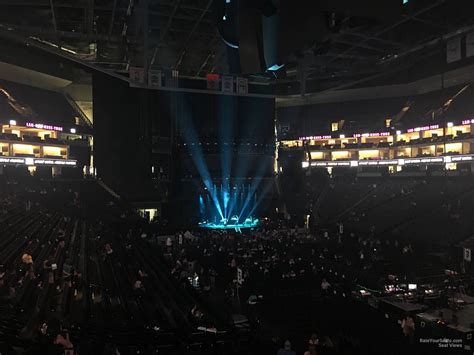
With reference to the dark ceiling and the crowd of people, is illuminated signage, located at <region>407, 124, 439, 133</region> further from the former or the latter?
the crowd of people

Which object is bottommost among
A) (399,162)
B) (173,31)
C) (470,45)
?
(399,162)

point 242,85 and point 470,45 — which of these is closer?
point 242,85

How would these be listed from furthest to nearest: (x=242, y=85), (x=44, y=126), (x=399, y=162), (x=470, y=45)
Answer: (x=399, y=162) < (x=44, y=126) < (x=470, y=45) < (x=242, y=85)

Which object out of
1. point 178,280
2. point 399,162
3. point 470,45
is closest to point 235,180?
point 399,162

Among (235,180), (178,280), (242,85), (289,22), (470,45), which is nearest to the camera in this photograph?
(289,22)

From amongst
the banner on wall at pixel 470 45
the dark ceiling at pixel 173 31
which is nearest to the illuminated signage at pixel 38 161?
the dark ceiling at pixel 173 31

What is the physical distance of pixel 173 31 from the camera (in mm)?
22219

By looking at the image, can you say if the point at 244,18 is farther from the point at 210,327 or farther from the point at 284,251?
the point at 284,251

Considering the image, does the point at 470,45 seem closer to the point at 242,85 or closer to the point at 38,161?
the point at 242,85

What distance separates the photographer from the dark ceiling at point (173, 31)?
1806 cm

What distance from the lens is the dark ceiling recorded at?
18.1 metres

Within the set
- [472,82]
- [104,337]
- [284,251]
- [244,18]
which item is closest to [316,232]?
[284,251]

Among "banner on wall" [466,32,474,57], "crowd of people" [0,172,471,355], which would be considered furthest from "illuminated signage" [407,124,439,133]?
"banner on wall" [466,32,474,57]

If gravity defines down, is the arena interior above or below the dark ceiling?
below
